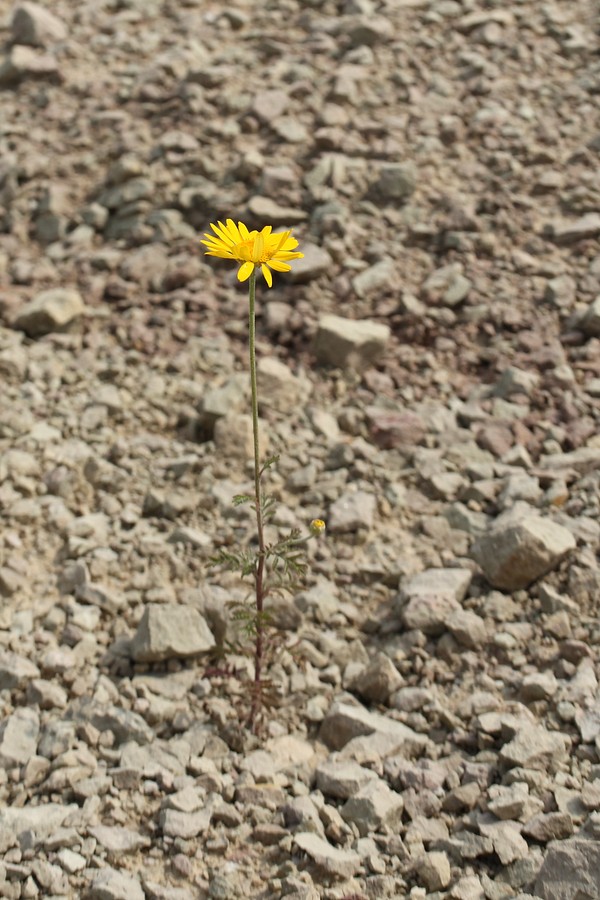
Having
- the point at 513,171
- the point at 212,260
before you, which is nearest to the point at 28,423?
the point at 212,260

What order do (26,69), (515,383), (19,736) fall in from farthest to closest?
(26,69) → (515,383) → (19,736)

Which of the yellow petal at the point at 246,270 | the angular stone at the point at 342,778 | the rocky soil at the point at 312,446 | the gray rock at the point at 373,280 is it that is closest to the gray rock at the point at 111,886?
the rocky soil at the point at 312,446

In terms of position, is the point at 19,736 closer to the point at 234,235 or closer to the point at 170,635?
the point at 170,635

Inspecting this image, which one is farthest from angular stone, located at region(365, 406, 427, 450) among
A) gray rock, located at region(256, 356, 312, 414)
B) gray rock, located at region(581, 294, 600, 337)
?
gray rock, located at region(581, 294, 600, 337)

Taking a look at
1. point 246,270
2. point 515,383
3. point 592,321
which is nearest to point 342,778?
point 246,270

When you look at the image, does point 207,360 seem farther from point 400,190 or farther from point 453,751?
point 453,751

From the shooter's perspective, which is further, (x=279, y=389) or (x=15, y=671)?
(x=279, y=389)

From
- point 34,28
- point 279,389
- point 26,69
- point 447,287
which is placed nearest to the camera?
point 279,389

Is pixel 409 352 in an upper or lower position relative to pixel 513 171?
lower
